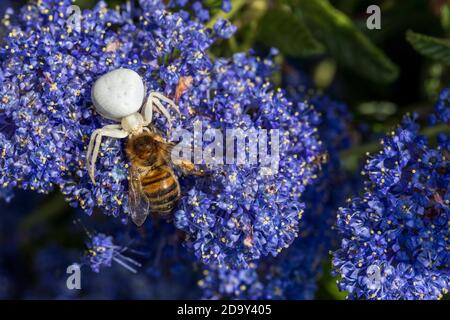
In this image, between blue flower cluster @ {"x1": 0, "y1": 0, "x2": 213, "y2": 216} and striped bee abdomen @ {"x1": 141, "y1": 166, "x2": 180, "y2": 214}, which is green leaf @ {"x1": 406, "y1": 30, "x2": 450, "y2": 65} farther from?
striped bee abdomen @ {"x1": 141, "y1": 166, "x2": 180, "y2": 214}

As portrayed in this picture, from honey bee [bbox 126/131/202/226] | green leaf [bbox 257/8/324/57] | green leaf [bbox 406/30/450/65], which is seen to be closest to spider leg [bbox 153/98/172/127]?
honey bee [bbox 126/131/202/226]

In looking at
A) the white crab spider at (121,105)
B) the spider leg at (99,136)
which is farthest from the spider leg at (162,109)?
the spider leg at (99,136)

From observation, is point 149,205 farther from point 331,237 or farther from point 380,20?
point 380,20

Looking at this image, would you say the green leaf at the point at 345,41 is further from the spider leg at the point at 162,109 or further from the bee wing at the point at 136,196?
the bee wing at the point at 136,196

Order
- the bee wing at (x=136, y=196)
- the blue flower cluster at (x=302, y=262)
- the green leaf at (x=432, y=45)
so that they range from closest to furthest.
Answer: the bee wing at (x=136, y=196) < the green leaf at (x=432, y=45) < the blue flower cluster at (x=302, y=262)

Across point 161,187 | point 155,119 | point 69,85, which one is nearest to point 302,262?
point 161,187

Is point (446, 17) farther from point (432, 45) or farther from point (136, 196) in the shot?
point (136, 196)
